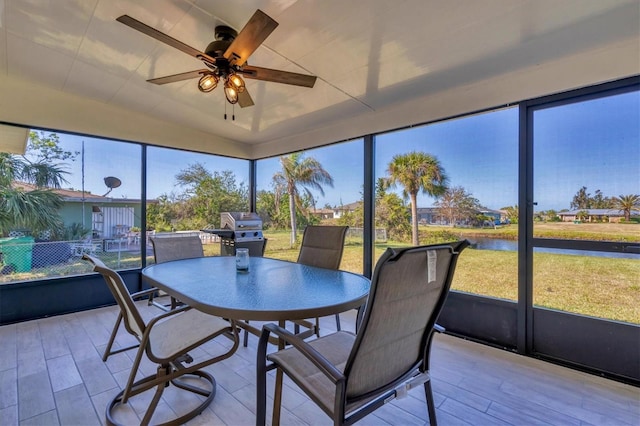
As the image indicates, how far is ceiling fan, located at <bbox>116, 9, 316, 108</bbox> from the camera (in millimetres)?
1567

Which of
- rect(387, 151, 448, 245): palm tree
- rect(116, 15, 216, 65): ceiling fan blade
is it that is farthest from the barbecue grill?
rect(116, 15, 216, 65): ceiling fan blade

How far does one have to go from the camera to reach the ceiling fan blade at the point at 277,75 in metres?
1.93

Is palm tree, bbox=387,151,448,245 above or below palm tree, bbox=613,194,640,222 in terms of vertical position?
above

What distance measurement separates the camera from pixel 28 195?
3068 millimetres

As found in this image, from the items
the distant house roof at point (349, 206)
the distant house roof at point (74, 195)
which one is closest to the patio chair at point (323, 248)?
the distant house roof at point (349, 206)

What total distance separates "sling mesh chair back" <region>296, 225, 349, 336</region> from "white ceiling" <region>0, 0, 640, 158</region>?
140 centimetres

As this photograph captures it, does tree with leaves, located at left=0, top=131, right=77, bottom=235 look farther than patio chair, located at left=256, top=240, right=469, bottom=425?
Yes

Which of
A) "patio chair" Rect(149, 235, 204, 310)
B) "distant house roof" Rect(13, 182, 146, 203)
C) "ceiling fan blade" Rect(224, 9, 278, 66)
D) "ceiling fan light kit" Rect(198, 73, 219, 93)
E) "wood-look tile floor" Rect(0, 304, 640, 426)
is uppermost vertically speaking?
"ceiling fan blade" Rect(224, 9, 278, 66)

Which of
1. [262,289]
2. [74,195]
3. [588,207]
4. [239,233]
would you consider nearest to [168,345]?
[262,289]

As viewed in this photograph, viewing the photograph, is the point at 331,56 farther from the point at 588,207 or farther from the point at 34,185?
the point at 34,185

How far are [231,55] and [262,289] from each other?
1462mm

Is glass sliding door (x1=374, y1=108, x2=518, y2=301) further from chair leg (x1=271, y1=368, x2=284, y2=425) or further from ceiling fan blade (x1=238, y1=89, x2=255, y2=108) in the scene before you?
chair leg (x1=271, y1=368, x2=284, y2=425)

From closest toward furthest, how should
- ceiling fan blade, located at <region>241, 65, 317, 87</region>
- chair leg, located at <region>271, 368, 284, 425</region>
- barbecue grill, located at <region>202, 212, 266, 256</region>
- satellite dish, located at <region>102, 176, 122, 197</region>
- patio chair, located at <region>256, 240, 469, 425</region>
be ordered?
patio chair, located at <region>256, 240, 469, 425</region>, chair leg, located at <region>271, 368, 284, 425</region>, ceiling fan blade, located at <region>241, 65, 317, 87</region>, satellite dish, located at <region>102, 176, 122, 197</region>, barbecue grill, located at <region>202, 212, 266, 256</region>

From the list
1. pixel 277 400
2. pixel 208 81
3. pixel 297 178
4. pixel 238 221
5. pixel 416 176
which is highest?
pixel 208 81
